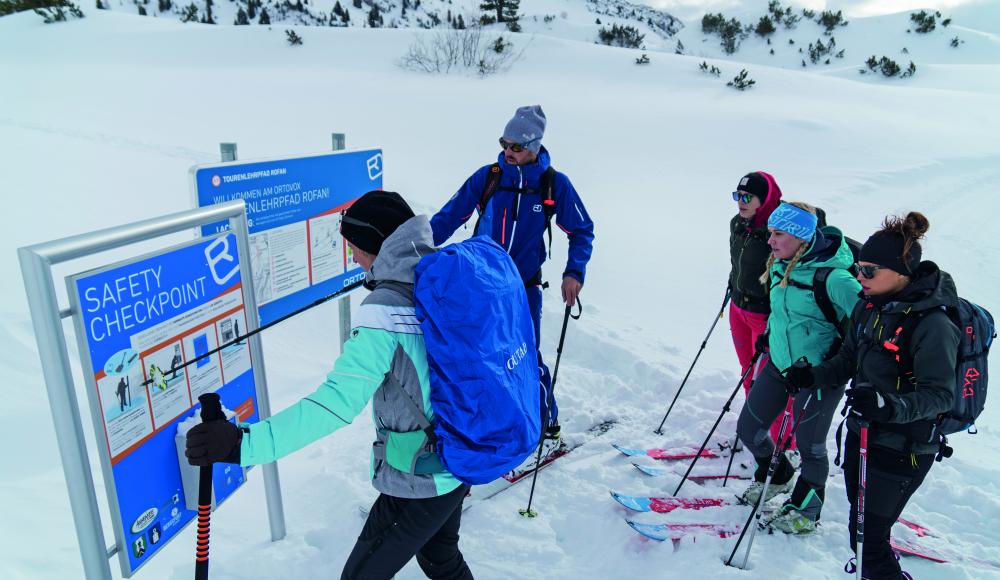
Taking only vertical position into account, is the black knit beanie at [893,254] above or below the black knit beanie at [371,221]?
below

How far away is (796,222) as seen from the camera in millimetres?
3580

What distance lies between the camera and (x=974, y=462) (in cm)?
457

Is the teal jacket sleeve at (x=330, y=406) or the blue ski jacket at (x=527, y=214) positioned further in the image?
the blue ski jacket at (x=527, y=214)

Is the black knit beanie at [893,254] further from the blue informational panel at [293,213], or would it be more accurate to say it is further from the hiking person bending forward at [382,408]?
the blue informational panel at [293,213]

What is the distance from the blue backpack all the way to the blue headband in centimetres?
213

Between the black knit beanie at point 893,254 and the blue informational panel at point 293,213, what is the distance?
123 inches

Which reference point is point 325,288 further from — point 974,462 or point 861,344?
point 974,462

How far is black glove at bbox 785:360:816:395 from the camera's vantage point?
11.0ft

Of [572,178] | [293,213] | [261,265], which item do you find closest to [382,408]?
[261,265]

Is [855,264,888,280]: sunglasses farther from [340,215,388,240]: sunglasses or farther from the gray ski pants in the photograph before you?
[340,215,388,240]: sunglasses

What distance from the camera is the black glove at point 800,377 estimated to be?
3348mm

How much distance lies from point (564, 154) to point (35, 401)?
11.6 metres

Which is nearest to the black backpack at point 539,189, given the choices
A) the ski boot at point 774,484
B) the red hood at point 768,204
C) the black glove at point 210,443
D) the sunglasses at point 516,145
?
the sunglasses at point 516,145

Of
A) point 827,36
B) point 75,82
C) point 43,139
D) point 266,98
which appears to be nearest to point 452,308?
point 43,139
